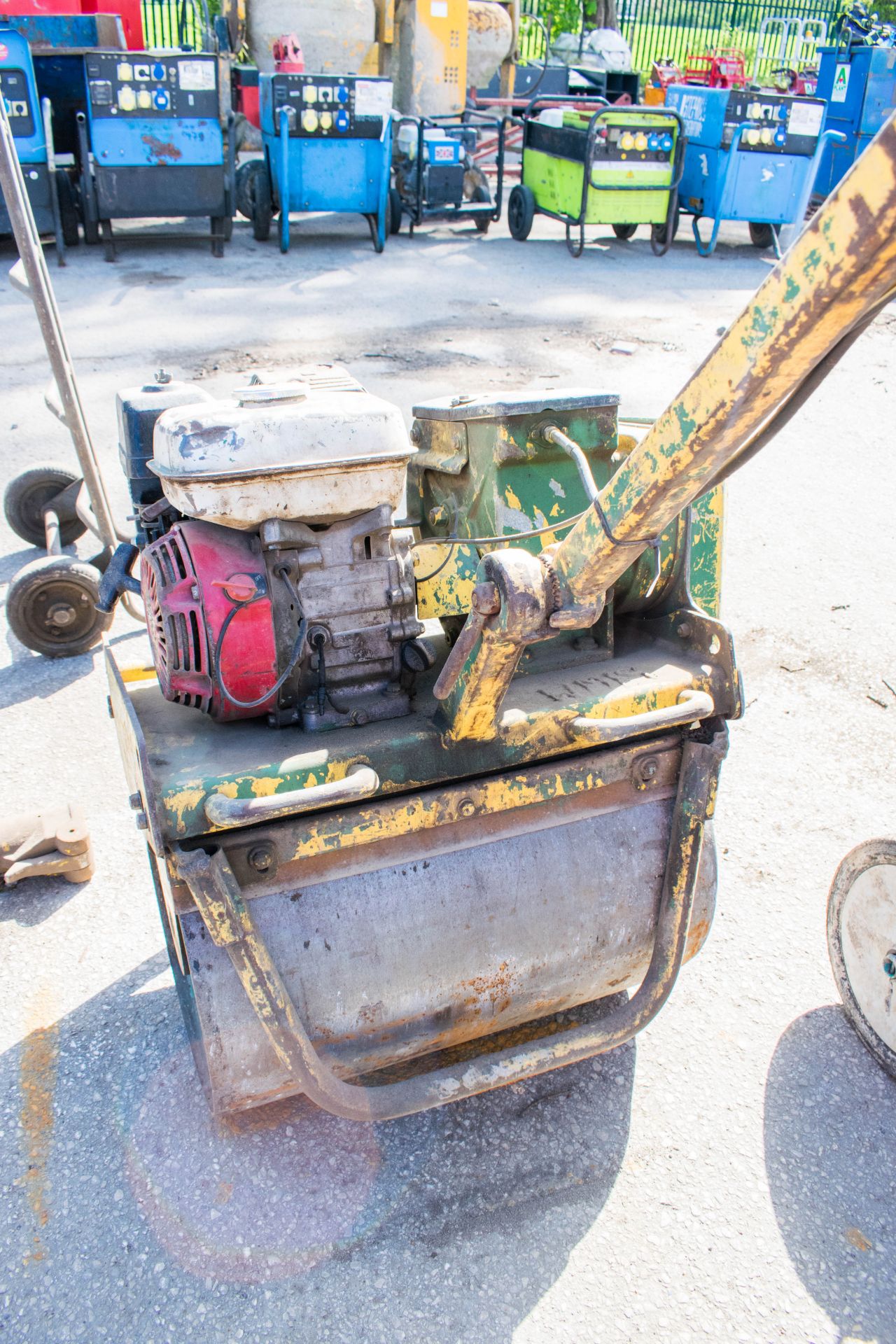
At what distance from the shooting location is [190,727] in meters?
2.00

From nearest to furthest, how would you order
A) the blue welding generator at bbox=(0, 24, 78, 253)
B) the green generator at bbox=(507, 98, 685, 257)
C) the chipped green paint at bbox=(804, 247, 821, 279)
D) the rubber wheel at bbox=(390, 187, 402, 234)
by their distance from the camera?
the chipped green paint at bbox=(804, 247, 821, 279) → the blue welding generator at bbox=(0, 24, 78, 253) → the green generator at bbox=(507, 98, 685, 257) → the rubber wheel at bbox=(390, 187, 402, 234)

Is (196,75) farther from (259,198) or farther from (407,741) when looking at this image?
(407,741)

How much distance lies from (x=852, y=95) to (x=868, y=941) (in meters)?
12.5

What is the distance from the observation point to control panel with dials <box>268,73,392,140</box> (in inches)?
339

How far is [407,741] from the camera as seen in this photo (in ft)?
6.06

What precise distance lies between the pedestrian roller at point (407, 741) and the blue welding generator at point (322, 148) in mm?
7731

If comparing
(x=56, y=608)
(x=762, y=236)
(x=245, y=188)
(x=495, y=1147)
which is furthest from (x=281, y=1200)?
(x=762, y=236)

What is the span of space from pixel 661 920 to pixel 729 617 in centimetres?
239

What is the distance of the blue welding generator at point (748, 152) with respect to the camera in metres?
9.45

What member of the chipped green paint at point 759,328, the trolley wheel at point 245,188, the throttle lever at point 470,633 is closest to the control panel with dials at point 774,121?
the trolley wheel at point 245,188

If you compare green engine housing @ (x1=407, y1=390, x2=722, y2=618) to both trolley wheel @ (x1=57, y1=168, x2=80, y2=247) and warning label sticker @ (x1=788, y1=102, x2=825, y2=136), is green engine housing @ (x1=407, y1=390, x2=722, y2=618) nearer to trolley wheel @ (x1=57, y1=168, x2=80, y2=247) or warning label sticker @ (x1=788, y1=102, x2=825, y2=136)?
trolley wheel @ (x1=57, y1=168, x2=80, y2=247)

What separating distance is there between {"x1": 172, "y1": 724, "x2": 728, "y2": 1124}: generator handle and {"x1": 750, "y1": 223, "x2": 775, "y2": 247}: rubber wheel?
1054 cm

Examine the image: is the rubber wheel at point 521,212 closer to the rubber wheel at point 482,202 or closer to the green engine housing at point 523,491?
the rubber wheel at point 482,202

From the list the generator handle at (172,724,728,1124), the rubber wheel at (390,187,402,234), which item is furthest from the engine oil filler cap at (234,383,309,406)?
the rubber wheel at (390,187,402,234)
